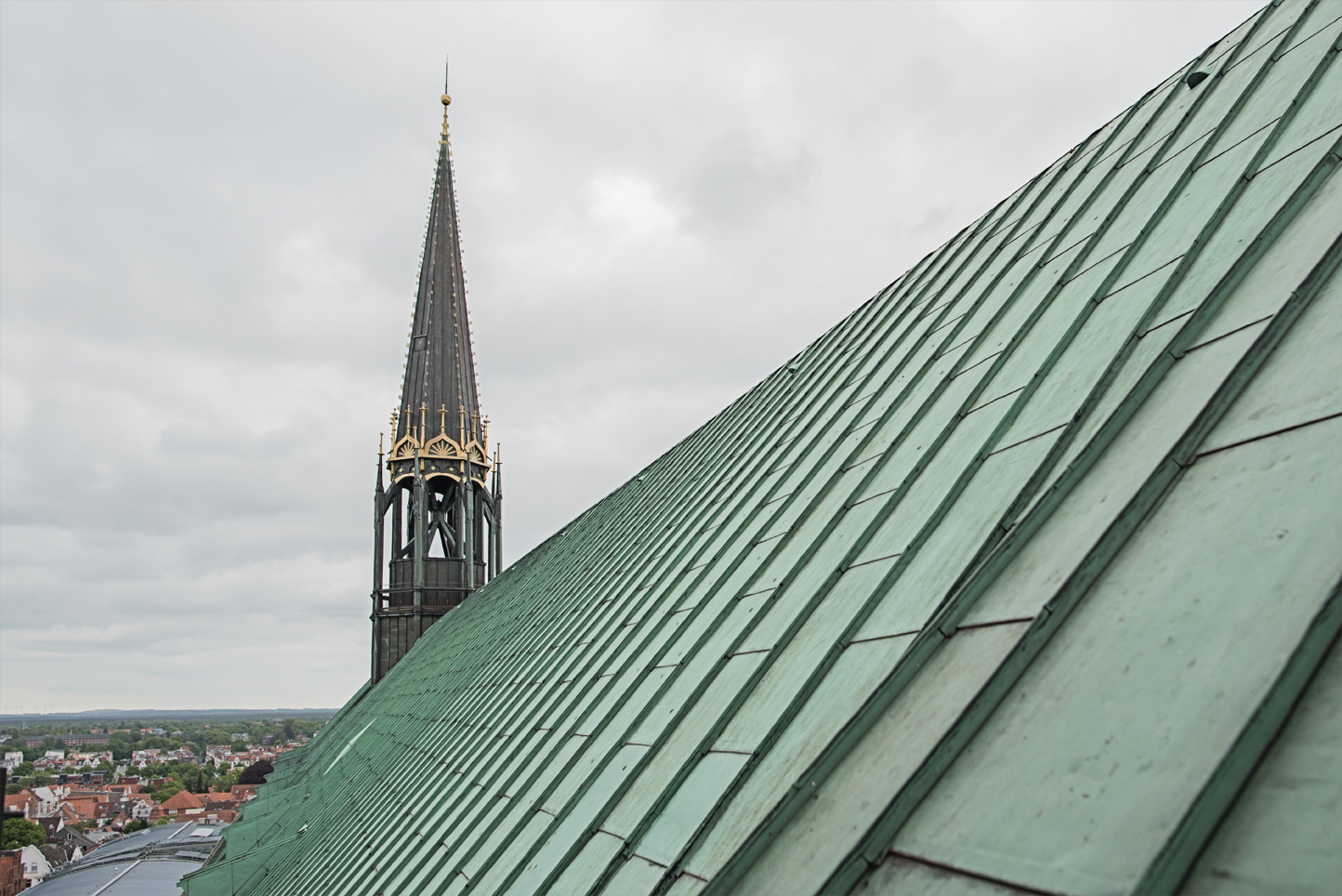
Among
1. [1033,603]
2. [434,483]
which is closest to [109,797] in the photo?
[434,483]

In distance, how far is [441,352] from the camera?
4444 cm

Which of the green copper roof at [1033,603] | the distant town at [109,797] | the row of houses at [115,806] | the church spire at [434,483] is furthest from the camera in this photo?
the row of houses at [115,806]

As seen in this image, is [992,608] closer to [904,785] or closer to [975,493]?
[904,785]

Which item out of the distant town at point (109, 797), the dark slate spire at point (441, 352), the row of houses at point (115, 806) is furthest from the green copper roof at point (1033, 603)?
the row of houses at point (115, 806)

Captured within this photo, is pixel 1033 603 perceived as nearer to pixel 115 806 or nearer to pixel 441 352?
pixel 441 352

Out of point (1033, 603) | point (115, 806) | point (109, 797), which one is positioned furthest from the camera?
point (109, 797)

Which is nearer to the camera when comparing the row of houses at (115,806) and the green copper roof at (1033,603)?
the green copper roof at (1033,603)

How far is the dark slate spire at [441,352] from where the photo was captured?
43.1 metres

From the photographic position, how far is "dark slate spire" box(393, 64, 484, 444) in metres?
43.1

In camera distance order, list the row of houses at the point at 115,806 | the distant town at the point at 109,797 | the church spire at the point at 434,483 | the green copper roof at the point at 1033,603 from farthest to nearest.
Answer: the row of houses at the point at 115,806
the distant town at the point at 109,797
the church spire at the point at 434,483
the green copper roof at the point at 1033,603

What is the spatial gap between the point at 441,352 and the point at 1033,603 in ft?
140

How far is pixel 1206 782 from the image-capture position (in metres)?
2.38

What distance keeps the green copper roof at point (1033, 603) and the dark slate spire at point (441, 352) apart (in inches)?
1297

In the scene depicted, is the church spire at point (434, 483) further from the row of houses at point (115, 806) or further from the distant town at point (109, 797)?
the row of houses at point (115, 806)
